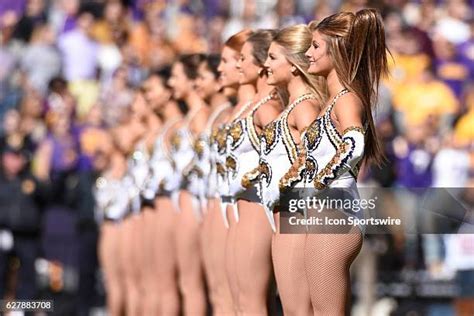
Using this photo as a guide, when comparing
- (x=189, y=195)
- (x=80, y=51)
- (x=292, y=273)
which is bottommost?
(x=292, y=273)

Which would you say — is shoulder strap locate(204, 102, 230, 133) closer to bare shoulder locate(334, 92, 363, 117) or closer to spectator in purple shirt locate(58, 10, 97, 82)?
bare shoulder locate(334, 92, 363, 117)

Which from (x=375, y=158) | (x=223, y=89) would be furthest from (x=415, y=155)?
(x=375, y=158)

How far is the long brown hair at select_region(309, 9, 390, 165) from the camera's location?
6.00 metres

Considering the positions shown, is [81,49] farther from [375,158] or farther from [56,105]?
[375,158]

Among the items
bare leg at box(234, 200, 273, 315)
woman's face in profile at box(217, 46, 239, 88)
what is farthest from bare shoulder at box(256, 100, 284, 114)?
woman's face in profile at box(217, 46, 239, 88)

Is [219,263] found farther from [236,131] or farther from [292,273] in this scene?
[292,273]

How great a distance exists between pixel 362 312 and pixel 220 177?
334 centimetres

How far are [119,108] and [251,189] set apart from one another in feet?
21.1

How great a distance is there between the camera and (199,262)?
895 cm

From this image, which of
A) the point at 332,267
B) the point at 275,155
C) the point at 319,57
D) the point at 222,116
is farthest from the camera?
the point at 222,116

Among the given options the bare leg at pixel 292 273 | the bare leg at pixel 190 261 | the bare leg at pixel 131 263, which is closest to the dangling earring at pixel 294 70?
the bare leg at pixel 292 273

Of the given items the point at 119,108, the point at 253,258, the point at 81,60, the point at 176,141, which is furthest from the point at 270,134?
the point at 81,60

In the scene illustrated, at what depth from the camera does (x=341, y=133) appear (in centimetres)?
594

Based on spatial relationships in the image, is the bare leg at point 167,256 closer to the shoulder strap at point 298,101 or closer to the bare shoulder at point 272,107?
the bare shoulder at point 272,107
